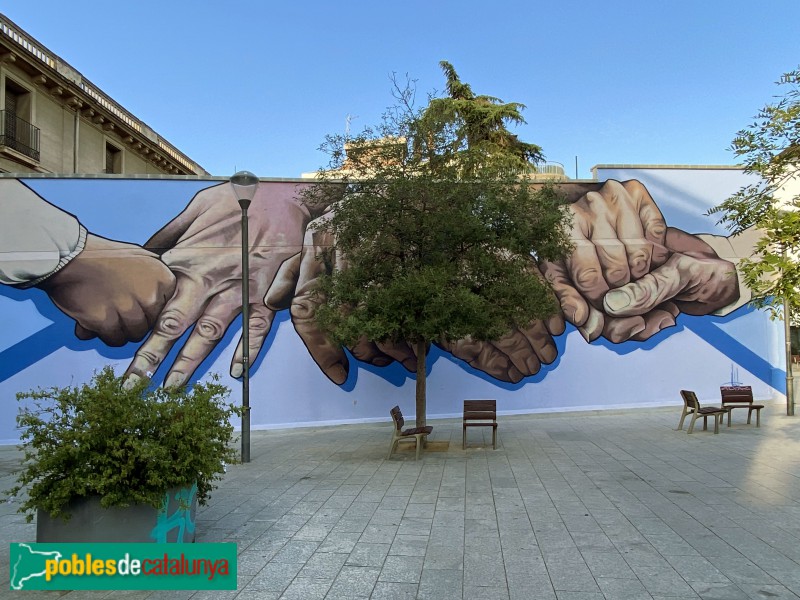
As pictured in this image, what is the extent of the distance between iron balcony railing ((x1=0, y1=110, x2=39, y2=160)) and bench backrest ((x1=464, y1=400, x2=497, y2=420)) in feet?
51.5

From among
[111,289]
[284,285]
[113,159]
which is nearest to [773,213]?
[284,285]

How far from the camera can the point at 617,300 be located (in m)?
14.9

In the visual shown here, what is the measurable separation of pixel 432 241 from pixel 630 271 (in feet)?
22.5

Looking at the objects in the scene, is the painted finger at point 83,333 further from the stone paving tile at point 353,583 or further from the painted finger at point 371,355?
the stone paving tile at point 353,583

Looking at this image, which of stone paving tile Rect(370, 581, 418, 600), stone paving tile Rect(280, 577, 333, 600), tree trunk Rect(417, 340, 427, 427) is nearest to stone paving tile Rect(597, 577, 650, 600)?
stone paving tile Rect(370, 581, 418, 600)

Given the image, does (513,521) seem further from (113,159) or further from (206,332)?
(113,159)

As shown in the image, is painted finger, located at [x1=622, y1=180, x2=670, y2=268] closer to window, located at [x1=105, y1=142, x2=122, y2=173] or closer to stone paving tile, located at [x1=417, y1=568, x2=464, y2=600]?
stone paving tile, located at [x1=417, y1=568, x2=464, y2=600]

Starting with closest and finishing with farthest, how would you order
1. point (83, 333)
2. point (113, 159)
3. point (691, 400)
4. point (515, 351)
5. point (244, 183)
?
point (244, 183) → point (691, 400) → point (83, 333) → point (515, 351) → point (113, 159)

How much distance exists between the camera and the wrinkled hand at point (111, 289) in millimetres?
13555

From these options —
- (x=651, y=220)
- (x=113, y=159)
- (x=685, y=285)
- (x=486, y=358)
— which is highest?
(x=113, y=159)

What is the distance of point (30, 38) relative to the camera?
1962cm

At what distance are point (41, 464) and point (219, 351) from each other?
9.13 metres

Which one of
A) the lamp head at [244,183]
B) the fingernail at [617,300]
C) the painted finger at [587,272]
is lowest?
the fingernail at [617,300]

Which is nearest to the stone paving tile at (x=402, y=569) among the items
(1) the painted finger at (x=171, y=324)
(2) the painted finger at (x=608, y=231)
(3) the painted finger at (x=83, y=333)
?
(1) the painted finger at (x=171, y=324)
